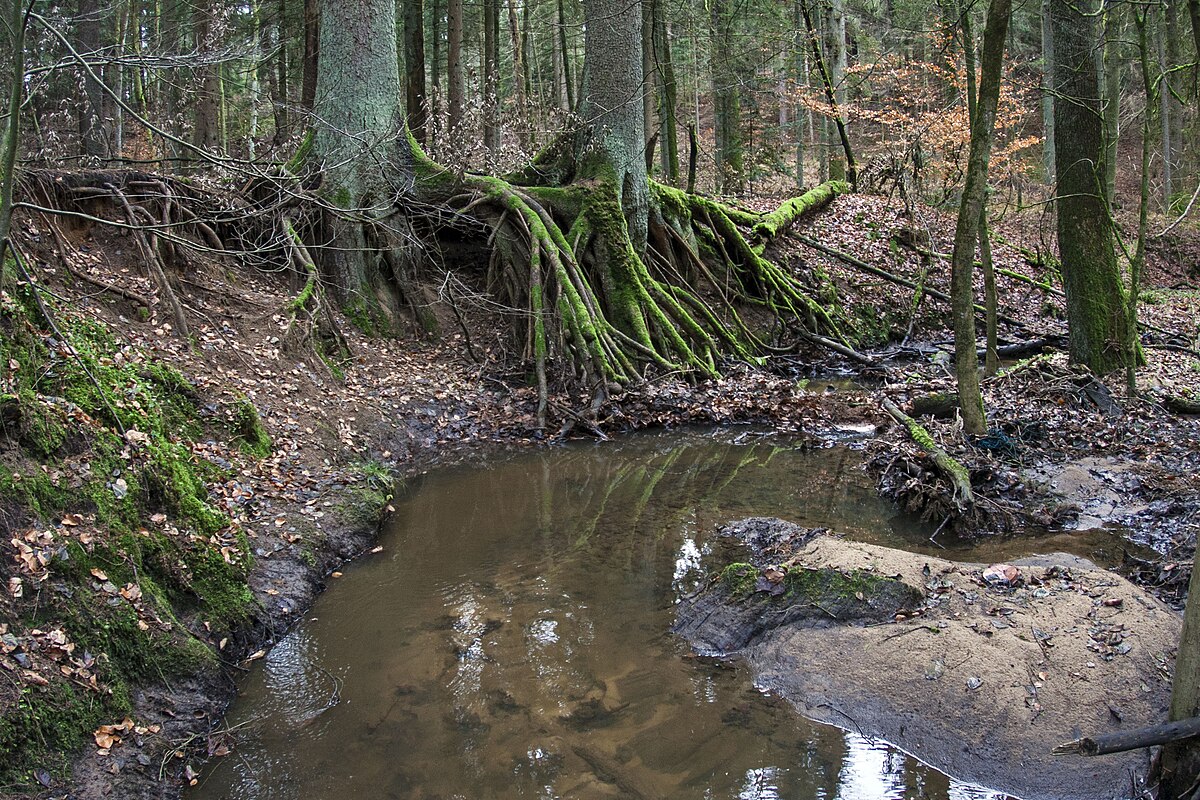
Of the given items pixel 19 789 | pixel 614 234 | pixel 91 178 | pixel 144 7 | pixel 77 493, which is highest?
pixel 144 7

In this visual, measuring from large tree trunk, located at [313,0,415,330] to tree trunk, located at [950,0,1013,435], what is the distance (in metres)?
7.09

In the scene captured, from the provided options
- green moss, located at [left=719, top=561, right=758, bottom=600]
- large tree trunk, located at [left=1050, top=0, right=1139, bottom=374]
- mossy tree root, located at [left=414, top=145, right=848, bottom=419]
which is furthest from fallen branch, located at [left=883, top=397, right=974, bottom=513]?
mossy tree root, located at [left=414, top=145, right=848, bottom=419]

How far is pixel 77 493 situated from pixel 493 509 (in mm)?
3759

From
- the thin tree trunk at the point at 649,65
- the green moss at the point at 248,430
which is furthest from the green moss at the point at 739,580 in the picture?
the thin tree trunk at the point at 649,65

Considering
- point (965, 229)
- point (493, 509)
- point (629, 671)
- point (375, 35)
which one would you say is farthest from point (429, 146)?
point (629, 671)

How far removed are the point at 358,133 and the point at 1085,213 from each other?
9218 millimetres

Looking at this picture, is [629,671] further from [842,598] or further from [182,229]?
[182,229]

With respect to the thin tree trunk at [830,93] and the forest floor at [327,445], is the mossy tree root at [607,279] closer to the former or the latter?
the forest floor at [327,445]

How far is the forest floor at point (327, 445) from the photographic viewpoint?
13.3 feet

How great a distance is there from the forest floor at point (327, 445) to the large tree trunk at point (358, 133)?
0.82 m

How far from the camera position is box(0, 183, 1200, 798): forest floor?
4.05 metres

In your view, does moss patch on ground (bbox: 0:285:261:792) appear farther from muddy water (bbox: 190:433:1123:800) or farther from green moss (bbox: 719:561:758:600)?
green moss (bbox: 719:561:758:600)

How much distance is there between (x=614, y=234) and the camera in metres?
11.9

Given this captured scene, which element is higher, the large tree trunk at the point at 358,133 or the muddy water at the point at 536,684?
the large tree trunk at the point at 358,133
